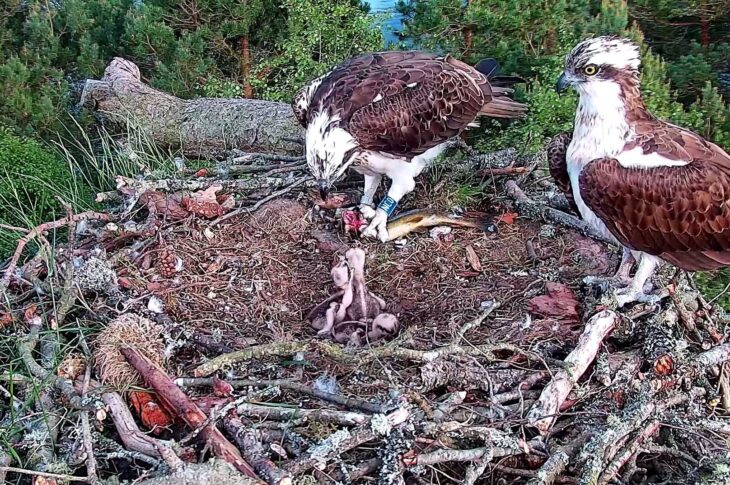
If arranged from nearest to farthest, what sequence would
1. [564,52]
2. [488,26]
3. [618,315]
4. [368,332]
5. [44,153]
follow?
[618,315] → [368,332] → [564,52] → [488,26] → [44,153]

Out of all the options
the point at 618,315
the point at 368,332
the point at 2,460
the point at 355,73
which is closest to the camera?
the point at 2,460

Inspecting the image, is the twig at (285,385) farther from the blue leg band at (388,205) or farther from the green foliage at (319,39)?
the green foliage at (319,39)

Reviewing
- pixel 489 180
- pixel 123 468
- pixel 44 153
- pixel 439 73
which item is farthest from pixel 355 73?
pixel 44 153

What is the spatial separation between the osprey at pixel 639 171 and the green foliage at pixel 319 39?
3.89 m

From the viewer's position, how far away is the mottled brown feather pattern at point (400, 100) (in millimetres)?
4195

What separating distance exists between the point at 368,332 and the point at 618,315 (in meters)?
1.20

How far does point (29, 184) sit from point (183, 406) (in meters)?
3.50

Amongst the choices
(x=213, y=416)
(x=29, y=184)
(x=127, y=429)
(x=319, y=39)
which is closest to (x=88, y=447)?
(x=127, y=429)

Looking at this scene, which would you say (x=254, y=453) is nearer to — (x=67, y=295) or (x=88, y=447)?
(x=88, y=447)

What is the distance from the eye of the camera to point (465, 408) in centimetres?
302

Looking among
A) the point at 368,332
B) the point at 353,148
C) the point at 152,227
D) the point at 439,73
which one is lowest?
the point at 368,332

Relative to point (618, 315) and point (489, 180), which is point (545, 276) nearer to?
point (618, 315)

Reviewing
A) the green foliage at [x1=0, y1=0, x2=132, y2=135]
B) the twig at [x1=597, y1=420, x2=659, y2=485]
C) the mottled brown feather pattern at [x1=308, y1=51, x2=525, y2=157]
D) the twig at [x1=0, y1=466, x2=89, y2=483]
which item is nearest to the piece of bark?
the twig at [x1=0, y1=466, x2=89, y2=483]

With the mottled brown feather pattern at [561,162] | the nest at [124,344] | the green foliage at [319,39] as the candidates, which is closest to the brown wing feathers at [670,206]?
the mottled brown feather pattern at [561,162]
